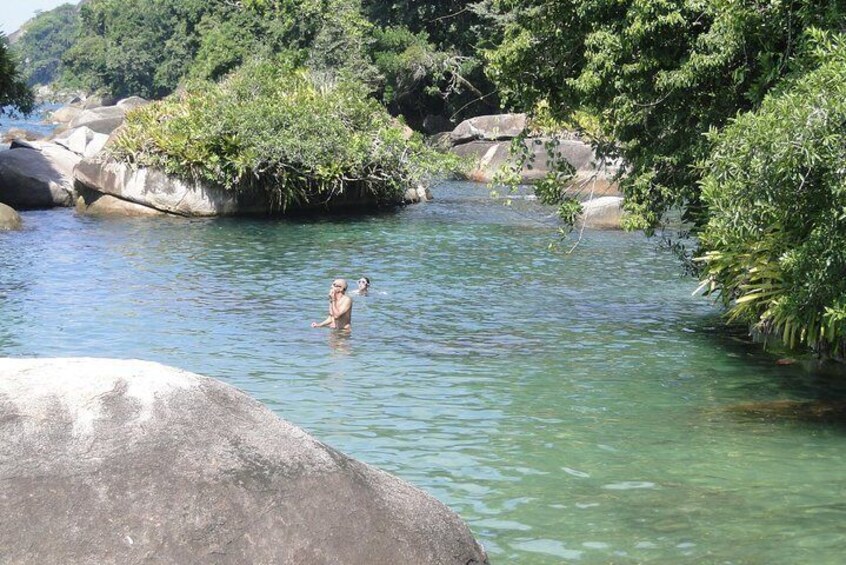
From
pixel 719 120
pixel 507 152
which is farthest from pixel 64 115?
pixel 719 120

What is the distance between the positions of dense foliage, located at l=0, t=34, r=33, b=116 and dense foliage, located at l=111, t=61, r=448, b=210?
476cm

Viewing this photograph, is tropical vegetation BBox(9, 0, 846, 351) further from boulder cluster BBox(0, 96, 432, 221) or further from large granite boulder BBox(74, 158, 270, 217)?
boulder cluster BBox(0, 96, 432, 221)

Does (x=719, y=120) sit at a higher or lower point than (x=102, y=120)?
higher

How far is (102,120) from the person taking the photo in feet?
194

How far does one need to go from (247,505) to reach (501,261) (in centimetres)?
1887

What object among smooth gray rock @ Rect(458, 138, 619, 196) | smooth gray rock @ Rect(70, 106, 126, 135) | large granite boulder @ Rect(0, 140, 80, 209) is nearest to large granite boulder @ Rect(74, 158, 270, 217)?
large granite boulder @ Rect(0, 140, 80, 209)

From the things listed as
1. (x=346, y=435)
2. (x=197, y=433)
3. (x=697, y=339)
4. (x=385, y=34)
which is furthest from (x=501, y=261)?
(x=385, y=34)

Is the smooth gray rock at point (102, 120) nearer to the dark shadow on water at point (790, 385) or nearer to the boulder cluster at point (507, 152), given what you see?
the boulder cluster at point (507, 152)

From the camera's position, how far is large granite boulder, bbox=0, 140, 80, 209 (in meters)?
34.0

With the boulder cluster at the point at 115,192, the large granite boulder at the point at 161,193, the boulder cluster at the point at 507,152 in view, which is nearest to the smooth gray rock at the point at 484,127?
the boulder cluster at the point at 507,152

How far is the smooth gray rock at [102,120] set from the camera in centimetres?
5784

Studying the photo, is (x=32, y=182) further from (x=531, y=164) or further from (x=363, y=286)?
(x=363, y=286)

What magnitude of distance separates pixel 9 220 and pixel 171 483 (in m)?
24.4

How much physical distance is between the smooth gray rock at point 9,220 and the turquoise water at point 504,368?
1.07 meters
